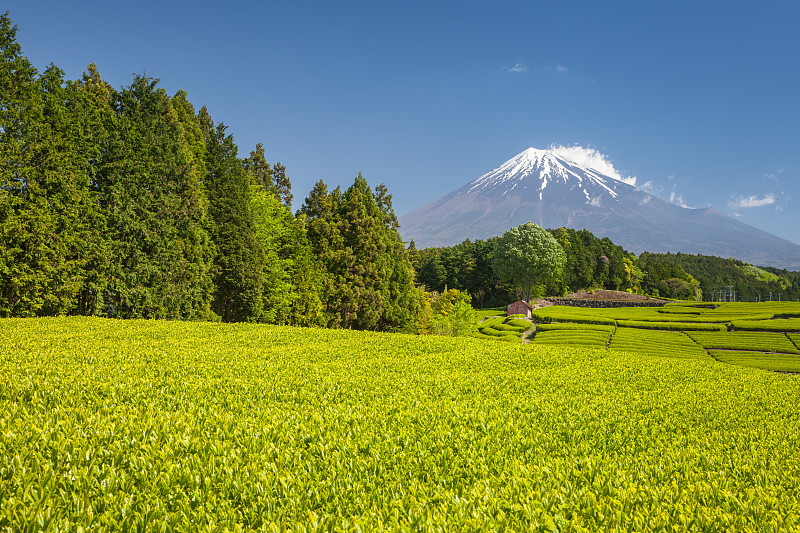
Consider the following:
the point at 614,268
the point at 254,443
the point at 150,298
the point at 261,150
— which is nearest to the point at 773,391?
the point at 254,443

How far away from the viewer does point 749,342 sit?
34.5m

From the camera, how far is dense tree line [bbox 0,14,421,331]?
60.3 feet

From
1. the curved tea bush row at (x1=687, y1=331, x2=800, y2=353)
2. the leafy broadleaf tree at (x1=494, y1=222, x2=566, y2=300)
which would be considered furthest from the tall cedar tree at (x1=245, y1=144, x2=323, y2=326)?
the leafy broadleaf tree at (x1=494, y1=222, x2=566, y2=300)

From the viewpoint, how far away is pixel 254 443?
4.89 metres

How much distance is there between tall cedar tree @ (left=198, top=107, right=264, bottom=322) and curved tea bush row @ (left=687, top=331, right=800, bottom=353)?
3831 cm

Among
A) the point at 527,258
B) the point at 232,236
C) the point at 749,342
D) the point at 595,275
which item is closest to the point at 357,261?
A: the point at 232,236

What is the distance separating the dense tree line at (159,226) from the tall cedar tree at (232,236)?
0.09m

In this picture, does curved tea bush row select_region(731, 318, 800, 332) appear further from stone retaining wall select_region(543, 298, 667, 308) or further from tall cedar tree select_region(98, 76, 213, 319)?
tall cedar tree select_region(98, 76, 213, 319)

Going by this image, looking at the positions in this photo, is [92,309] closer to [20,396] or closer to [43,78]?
[43,78]

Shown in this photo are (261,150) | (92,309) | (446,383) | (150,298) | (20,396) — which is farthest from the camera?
(261,150)

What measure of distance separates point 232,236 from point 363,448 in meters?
26.9

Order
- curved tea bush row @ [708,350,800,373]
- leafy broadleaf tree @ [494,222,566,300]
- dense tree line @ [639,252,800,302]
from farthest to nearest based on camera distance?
dense tree line @ [639,252,800,302] < leafy broadleaf tree @ [494,222,566,300] < curved tea bush row @ [708,350,800,373]

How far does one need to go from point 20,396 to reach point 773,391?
729 inches

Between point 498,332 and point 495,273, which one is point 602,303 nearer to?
point 495,273
